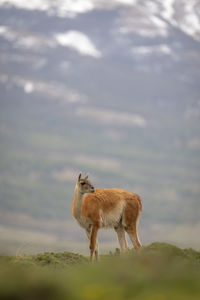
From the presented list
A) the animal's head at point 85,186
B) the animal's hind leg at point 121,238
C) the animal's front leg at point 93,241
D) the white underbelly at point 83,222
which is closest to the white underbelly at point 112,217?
the animal's hind leg at point 121,238

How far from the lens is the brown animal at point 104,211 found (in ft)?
77.5

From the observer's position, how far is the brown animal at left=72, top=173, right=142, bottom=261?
23.6m

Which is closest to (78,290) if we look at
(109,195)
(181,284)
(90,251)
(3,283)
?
(3,283)

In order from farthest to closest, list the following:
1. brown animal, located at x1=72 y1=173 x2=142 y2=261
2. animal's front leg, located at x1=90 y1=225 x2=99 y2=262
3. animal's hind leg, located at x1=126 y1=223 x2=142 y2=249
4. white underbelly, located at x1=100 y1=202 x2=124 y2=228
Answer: animal's hind leg, located at x1=126 y1=223 x2=142 y2=249
white underbelly, located at x1=100 y1=202 x2=124 y2=228
brown animal, located at x1=72 y1=173 x2=142 y2=261
animal's front leg, located at x1=90 y1=225 x2=99 y2=262

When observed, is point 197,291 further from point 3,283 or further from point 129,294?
point 3,283

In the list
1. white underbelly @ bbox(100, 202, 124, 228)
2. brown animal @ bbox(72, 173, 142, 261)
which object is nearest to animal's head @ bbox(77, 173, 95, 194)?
brown animal @ bbox(72, 173, 142, 261)

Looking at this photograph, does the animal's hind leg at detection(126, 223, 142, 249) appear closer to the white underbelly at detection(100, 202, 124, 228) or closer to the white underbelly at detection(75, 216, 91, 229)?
the white underbelly at detection(100, 202, 124, 228)

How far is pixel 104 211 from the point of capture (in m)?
24.2

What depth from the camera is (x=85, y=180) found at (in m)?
24.0

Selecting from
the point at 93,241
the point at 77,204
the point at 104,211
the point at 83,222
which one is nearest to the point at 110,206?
the point at 104,211

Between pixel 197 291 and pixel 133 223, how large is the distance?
2148 centimetres

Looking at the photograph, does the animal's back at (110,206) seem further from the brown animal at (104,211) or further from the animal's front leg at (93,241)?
the animal's front leg at (93,241)

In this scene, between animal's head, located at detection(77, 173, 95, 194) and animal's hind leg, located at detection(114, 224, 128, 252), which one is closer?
animal's head, located at detection(77, 173, 95, 194)

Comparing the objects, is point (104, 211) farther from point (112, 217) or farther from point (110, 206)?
Result: point (112, 217)
